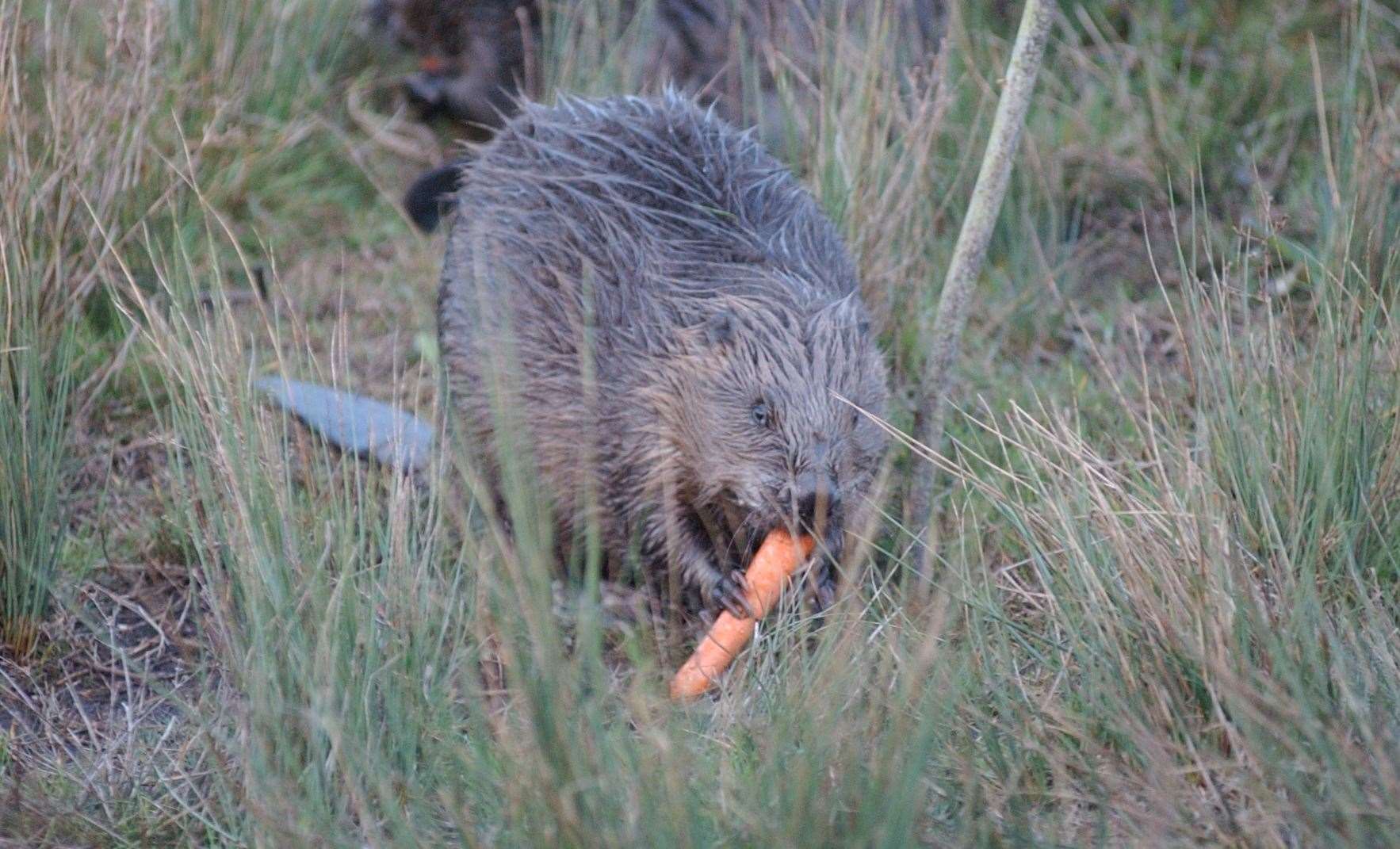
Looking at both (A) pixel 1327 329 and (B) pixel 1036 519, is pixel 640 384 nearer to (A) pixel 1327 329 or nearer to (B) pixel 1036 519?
(B) pixel 1036 519

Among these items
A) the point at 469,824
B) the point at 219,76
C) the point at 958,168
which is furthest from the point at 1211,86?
the point at 469,824

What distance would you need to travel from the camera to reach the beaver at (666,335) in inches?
117

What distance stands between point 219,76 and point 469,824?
3019 millimetres

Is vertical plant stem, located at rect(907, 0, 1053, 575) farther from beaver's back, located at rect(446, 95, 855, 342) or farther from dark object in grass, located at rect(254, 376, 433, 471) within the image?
dark object in grass, located at rect(254, 376, 433, 471)

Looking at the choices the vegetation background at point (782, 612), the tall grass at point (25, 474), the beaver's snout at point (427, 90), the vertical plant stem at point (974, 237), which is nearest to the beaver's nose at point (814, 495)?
the vegetation background at point (782, 612)

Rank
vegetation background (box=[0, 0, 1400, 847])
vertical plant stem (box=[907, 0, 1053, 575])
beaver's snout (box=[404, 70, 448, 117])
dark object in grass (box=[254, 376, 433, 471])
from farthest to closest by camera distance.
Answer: beaver's snout (box=[404, 70, 448, 117]), vertical plant stem (box=[907, 0, 1053, 575]), dark object in grass (box=[254, 376, 433, 471]), vegetation background (box=[0, 0, 1400, 847])

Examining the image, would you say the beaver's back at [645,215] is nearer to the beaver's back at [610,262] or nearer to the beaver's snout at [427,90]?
the beaver's back at [610,262]

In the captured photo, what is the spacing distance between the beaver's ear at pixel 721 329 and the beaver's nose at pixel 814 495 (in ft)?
1.08

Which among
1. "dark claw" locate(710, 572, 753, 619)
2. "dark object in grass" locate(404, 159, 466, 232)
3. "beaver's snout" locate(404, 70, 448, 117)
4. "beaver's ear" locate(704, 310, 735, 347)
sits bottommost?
"dark claw" locate(710, 572, 753, 619)

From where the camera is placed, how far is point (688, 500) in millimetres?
3115

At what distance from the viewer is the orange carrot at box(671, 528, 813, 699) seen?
2.85m

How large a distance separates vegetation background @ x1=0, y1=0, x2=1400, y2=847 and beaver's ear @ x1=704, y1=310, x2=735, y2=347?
442 millimetres

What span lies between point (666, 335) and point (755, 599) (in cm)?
58

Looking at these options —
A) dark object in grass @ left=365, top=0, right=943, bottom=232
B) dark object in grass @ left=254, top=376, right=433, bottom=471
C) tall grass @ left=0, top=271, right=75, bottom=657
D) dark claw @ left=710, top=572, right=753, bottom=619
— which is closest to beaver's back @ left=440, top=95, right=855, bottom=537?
dark object in grass @ left=254, top=376, right=433, bottom=471
